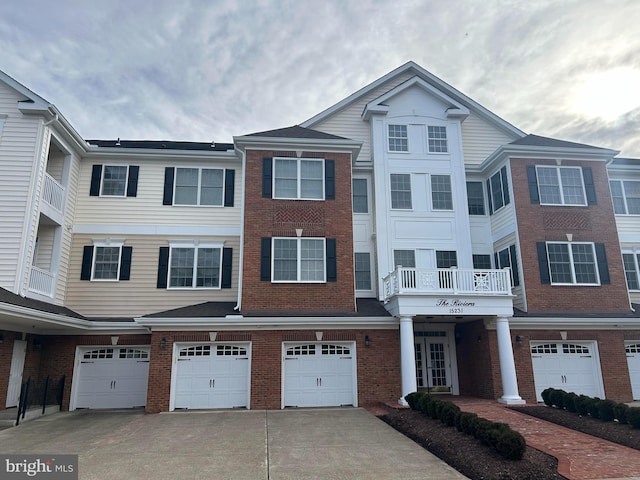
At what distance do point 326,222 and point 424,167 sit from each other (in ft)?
17.0

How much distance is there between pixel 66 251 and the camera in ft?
53.3

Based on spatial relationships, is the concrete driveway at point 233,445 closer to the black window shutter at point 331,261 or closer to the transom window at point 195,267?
the black window shutter at point 331,261

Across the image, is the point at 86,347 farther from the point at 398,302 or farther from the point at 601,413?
the point at 601,413

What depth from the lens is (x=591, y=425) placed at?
34.0 ft

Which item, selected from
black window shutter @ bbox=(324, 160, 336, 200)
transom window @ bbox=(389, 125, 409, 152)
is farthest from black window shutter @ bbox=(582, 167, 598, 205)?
black window shutter @ bbox=(324, 160, 336, 200)

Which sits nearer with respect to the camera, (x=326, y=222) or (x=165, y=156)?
(x=326, y=222)

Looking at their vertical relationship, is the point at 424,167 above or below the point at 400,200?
above

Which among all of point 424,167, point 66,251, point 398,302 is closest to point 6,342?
point 66,251

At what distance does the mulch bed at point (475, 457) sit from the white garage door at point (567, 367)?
22.1ft

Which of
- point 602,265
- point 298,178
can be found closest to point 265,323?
point 298,178

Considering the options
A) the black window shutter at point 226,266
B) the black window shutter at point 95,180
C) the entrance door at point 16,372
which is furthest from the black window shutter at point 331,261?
the entrance door at point 16,372

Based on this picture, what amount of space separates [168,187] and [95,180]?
2807 millimetres

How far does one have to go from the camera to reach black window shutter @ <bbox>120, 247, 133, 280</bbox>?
650 inches

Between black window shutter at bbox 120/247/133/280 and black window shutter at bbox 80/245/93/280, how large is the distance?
113 cm
